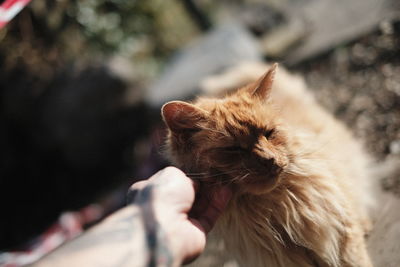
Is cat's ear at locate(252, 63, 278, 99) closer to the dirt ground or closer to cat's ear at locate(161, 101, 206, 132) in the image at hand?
cat's ear at locate(161, 101, 206, 132)

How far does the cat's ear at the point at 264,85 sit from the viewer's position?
197 centimetres

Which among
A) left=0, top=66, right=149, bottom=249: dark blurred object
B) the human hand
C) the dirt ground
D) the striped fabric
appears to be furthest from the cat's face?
left=0, top=66, right=149, bottom=249: dark blurred object

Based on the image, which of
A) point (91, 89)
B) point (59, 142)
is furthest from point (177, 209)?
point (59, 142)

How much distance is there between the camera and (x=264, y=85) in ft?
6.49

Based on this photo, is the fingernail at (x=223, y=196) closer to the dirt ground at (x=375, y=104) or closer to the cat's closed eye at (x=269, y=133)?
the cat's closed eye at (x=269, y=133)

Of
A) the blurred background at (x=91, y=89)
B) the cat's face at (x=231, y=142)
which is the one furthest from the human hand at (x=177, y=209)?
the blurred background at (x=91, y=89)

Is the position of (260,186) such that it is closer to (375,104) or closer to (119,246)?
(119,246)

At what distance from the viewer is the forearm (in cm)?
131

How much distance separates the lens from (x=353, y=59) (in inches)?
161

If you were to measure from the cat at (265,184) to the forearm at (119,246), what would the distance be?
1.41 ft

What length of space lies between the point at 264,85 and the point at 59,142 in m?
4.06

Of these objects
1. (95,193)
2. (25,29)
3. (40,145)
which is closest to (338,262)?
(95,193)

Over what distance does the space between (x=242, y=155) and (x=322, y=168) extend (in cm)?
52

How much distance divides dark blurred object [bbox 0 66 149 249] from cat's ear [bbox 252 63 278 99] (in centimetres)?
357
